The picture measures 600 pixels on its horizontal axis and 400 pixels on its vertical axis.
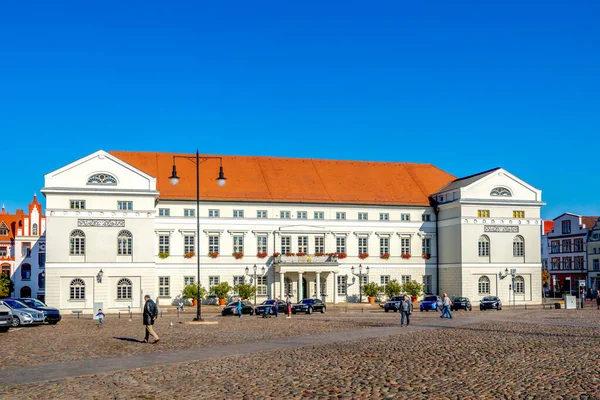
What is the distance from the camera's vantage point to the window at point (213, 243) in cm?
6462

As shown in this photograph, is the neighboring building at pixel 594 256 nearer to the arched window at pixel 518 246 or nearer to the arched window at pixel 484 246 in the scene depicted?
the arched window at pixel 518 246

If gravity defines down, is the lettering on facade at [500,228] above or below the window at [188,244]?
above

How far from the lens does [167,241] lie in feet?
209

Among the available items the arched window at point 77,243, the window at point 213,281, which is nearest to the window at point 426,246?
the window at point 213,281

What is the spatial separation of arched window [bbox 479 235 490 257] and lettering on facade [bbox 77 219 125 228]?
105 feet

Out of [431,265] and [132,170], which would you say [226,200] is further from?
[431,265]

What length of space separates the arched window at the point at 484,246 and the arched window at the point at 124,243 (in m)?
31.3

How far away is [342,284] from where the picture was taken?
222 feet

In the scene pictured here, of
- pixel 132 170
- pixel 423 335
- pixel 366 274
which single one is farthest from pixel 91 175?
pixel 423 335

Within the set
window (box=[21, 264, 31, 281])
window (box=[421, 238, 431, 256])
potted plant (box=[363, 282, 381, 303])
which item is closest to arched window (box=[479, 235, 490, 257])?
window (box=[421, 238, 431, 256])

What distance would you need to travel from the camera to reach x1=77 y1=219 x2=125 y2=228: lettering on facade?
58.1 metres

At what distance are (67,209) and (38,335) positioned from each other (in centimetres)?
2875

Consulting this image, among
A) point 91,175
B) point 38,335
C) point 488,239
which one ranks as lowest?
point 38,335

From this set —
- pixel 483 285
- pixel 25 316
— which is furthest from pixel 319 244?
pixel 25 316
